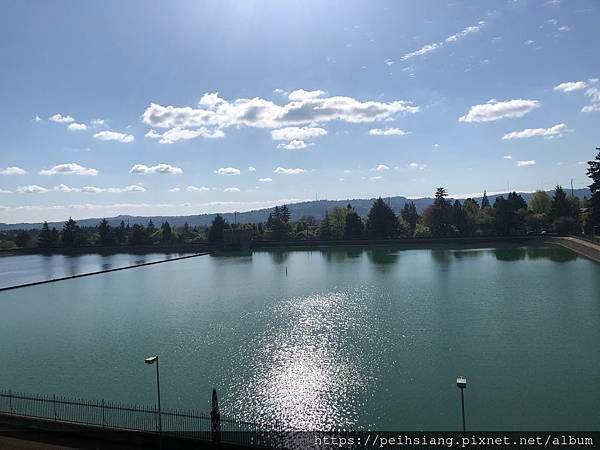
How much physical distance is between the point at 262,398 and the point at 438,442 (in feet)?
36.4

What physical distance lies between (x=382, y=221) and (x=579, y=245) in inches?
2298

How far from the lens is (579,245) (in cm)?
8856

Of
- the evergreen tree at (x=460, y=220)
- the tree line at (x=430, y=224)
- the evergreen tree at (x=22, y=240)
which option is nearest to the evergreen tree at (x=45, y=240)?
the tree line at (x=430, y=224)

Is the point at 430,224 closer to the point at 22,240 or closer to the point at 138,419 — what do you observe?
the point at 138,419

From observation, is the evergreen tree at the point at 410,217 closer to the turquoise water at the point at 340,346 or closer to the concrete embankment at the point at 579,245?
the concrete embankment at the point at 579,245

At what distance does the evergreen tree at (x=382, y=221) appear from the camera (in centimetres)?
13875

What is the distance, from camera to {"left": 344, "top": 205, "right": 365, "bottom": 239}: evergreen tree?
5610 inches

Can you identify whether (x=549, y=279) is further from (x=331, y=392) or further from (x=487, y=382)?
(x=331, y=392)

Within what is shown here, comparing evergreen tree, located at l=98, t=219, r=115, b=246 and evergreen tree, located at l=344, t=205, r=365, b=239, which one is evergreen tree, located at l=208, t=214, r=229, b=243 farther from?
evergreen tree, located at l=344, t=205, r=365, b=239

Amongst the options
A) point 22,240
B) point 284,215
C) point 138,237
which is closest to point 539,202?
point 284,215

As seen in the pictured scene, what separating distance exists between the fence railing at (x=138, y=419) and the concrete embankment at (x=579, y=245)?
71.6 m

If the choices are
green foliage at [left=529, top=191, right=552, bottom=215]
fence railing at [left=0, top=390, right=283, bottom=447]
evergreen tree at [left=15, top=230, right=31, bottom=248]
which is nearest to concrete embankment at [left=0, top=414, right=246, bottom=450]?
fence railing at [left=0, top=390, right=283, bottom=447]

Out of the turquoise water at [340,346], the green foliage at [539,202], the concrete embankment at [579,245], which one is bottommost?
the turquoise water at [340,346]

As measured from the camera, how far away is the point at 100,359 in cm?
3566
